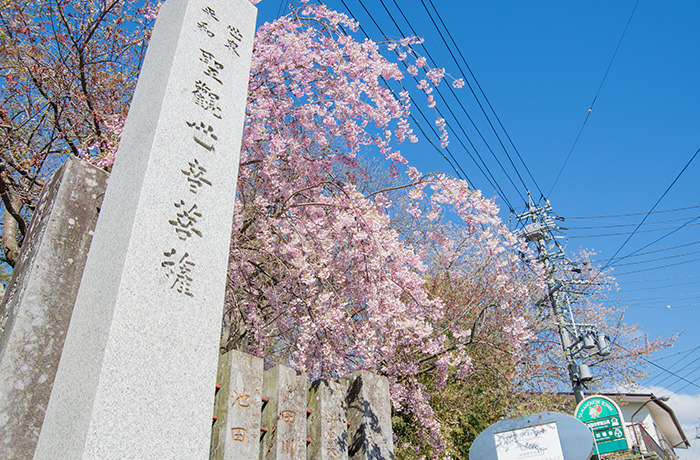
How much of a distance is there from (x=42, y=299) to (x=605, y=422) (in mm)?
8116

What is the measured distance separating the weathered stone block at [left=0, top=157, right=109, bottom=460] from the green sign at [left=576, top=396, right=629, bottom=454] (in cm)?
752

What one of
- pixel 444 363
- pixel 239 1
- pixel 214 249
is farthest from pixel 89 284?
pixel 444 363

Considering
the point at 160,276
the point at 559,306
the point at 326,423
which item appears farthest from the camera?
the point at 559,306

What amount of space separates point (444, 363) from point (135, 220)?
558 centimetres

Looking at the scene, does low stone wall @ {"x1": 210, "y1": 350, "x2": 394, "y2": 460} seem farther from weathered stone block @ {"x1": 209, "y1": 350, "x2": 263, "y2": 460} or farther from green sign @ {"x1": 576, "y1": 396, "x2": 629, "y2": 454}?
green sign @ {"x1": 576, "y1": 396, "x2": 629, "y2": 454}

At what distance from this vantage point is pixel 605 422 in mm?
7227

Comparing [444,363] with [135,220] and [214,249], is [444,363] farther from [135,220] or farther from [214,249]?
[135,220]

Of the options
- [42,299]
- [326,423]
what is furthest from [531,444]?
[42,299]

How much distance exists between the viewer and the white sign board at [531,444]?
176 inches

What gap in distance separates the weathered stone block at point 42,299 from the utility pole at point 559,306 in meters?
10.7

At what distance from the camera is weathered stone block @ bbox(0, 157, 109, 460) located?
2.34 m

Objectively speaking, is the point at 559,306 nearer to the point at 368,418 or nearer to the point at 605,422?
the point at 605,422

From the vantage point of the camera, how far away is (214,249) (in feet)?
9.82

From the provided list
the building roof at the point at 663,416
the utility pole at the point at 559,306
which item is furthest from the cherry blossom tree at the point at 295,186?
the building roof at the point at 663,416
